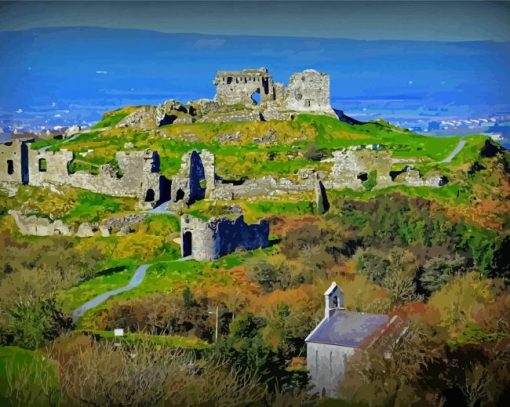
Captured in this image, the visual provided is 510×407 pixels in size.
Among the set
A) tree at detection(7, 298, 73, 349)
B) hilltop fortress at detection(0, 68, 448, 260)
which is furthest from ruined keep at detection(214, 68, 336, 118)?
tree at detection(7, 298, 73, 349)

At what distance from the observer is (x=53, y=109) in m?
22.6

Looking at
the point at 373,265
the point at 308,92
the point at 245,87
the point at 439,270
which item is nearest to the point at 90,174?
the point at 245,87

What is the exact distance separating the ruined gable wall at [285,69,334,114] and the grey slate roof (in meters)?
8.74

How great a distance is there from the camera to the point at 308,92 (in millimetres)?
25312

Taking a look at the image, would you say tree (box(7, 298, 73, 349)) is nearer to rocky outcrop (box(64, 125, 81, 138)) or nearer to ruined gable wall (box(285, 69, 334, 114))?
rocky outcrop (box(64, 125, 81, 138))

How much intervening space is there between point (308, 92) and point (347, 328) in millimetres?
9409

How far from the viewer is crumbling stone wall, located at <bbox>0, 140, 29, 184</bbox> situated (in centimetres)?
2281

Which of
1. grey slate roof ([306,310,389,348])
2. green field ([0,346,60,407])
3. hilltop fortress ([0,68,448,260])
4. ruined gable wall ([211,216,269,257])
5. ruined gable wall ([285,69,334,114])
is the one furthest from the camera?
ruined gable wall ([285,69,334,114])

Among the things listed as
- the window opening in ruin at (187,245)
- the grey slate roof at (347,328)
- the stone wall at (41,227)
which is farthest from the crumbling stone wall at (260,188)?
the grey slate roof at (347,328)

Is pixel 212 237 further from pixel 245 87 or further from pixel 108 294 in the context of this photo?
pixel 245 87

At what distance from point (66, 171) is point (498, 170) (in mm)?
6749

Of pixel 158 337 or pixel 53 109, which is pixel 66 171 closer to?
pixel 53 109

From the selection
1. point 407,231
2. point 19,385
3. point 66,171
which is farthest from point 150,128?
point 19,385

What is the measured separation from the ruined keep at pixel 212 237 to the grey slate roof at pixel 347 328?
294cm
